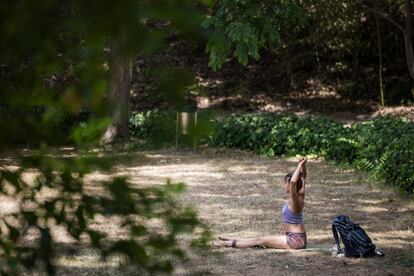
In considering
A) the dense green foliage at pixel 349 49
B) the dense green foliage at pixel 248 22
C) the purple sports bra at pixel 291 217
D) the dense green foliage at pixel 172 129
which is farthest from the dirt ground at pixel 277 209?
the dense green foliage at pixel 349 49

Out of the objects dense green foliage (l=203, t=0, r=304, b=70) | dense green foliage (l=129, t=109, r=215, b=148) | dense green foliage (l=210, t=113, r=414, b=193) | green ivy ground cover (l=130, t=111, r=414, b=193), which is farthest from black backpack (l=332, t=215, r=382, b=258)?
dense green foliage (l=129, t=109, r=215, b=148)

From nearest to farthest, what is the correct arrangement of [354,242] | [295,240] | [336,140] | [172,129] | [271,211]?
[172,129]
[354,242]
[295,240]
[271,211]
[336,140]

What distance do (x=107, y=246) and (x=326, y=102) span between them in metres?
22.1

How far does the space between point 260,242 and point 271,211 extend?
2293 mm

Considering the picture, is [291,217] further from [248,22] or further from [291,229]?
[248,22]

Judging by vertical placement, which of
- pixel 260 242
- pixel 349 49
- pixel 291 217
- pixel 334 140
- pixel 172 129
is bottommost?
pixel 260 242

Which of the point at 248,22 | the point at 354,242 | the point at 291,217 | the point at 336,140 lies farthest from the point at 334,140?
the point at 354,242

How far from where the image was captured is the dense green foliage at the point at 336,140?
11.9 meters

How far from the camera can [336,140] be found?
14961mm

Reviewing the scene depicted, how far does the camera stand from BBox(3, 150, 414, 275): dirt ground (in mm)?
7254

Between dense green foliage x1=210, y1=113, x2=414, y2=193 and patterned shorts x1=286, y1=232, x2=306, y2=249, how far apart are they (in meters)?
3.90

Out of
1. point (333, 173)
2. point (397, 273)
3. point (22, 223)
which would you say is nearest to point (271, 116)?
point (333, 173)

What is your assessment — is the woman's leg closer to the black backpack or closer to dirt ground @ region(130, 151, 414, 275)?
dirt ground @ region(130, 151, 414, 275)

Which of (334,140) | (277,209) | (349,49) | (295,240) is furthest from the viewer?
(349,49)
